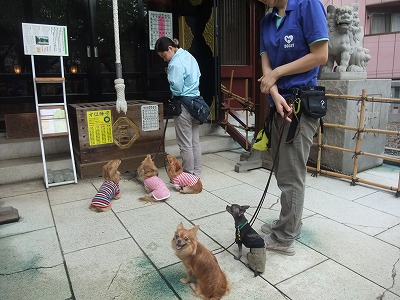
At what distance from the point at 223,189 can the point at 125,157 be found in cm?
174

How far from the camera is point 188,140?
4.46 metres

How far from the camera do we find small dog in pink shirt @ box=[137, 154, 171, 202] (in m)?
3.74

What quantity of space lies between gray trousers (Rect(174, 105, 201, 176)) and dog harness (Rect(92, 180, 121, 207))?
1178mm

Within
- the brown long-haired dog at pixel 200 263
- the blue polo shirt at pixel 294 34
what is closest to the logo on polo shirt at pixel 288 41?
the blue polo shirt at pixel 294 34

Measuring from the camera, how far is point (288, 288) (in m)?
2.21

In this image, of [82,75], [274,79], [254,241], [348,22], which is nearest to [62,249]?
[254,241]

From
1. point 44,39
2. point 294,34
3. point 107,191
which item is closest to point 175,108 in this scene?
point 107,191

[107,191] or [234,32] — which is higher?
[234,32]

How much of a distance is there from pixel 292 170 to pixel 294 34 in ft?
3.37

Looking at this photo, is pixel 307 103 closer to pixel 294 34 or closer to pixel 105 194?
pixel 294 34

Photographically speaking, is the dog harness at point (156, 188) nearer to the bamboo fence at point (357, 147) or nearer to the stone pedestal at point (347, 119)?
the bamboo fence at point (357, 147)

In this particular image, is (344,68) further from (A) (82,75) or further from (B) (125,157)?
(A) (82,75)

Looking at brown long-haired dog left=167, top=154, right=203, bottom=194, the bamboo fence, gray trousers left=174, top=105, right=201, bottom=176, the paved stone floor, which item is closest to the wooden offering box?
the paved stone floor

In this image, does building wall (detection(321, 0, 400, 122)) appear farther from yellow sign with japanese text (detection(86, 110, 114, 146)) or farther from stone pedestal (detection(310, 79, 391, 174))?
yellow sign with japanese text (detection(86, 110, 114, 146))
